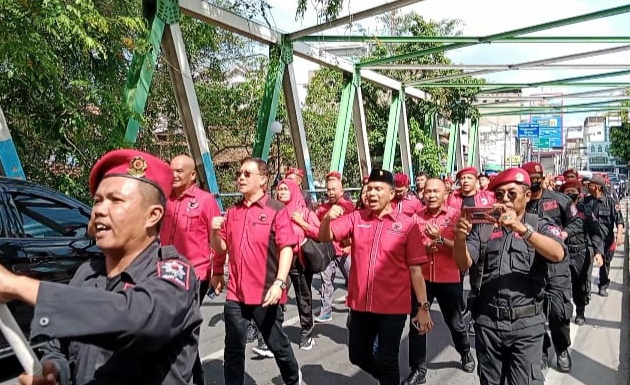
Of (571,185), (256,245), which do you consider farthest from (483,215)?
(571,185)

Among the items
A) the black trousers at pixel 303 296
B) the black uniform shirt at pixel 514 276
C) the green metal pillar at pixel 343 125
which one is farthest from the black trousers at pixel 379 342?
the green metal pillar at pixel 343 125

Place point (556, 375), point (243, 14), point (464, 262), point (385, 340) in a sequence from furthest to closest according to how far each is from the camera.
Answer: point (243, 14), point (556, 375), point (385, 340), point (464, 262)

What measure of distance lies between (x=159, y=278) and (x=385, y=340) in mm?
2535

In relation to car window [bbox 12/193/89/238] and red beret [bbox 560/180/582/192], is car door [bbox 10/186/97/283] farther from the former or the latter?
red beret [bbox 560/180/582/192]

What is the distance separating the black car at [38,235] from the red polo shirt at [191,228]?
893mm

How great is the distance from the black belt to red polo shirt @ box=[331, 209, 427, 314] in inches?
25.9

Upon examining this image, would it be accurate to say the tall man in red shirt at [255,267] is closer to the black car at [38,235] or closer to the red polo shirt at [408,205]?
the black car at [38,235]

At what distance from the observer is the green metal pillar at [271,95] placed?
11336 mm

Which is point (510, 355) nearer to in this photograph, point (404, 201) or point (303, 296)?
point (303, 296)

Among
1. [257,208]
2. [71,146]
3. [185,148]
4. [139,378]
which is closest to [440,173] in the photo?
[185,148]

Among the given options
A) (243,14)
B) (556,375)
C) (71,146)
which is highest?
(243,14)

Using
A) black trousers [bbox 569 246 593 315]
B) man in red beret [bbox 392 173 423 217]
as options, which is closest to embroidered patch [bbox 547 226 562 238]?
man in red beret [bbox 392 173 423 217]

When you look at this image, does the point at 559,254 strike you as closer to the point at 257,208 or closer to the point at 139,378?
the point at 257,208

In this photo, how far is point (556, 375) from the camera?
5297 millimetres
